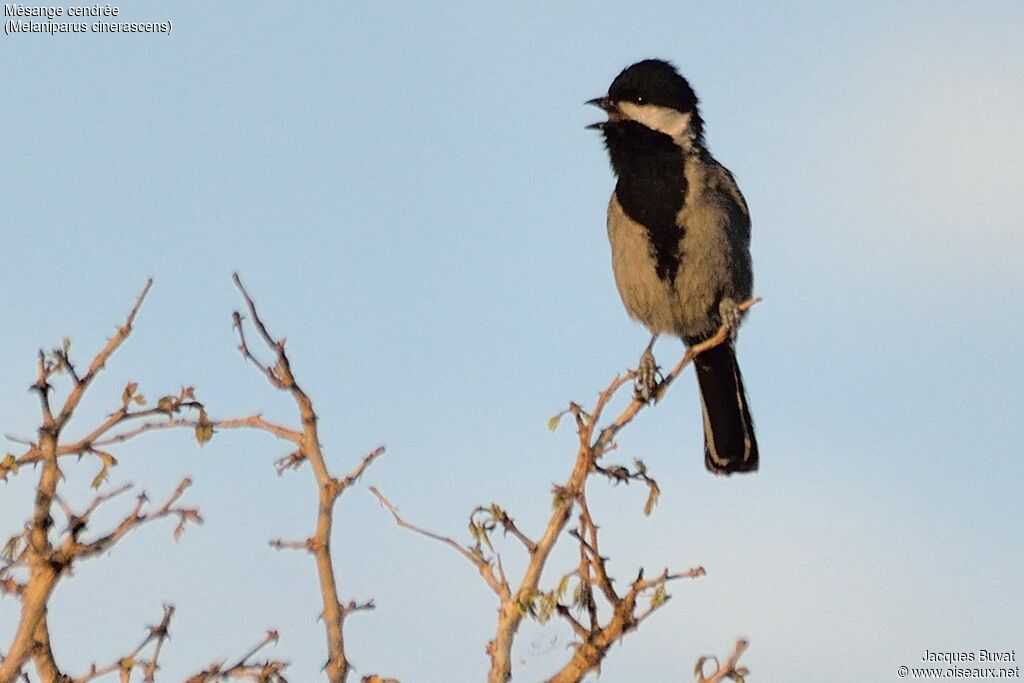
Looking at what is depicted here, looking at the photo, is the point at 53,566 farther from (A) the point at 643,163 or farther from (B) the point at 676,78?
(B) the point at 676,78

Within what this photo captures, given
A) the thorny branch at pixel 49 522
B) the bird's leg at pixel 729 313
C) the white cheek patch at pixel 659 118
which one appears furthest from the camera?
the white cheek patch at pixel 659 118

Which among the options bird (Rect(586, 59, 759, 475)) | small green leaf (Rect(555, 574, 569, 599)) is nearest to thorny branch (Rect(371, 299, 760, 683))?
small green leaf (Rect(555, 574, 569, 599))

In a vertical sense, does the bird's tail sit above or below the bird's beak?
below

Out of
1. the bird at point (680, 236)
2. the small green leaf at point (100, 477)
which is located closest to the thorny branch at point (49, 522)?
the small green leaf at point (100, 477)

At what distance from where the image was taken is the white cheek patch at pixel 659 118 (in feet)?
23.7

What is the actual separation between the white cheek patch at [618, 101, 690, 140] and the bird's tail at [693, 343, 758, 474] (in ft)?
3.92

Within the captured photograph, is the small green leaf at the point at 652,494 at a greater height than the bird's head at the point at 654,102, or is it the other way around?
the bird's head at the point at 654,102

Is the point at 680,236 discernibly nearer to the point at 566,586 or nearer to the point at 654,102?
the point at 654,102

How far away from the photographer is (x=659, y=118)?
7.26 m

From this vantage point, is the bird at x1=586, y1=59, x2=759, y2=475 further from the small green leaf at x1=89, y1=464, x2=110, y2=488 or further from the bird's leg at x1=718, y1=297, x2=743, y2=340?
the small green leaf at x1=89, y1=464, x2=110, y2=488

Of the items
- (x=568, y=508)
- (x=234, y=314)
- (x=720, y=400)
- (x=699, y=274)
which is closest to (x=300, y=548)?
(x=568, y=508)

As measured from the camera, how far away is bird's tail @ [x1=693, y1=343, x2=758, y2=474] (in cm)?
728

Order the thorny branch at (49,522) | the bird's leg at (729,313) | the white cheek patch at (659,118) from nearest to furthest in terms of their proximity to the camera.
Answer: the thorny branch at (49,522) → the bird's leg at (729,313) → the white cheek patch at (659,118)

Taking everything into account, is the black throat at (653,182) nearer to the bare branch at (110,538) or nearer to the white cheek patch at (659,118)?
the white cheek patch at (659,118)
